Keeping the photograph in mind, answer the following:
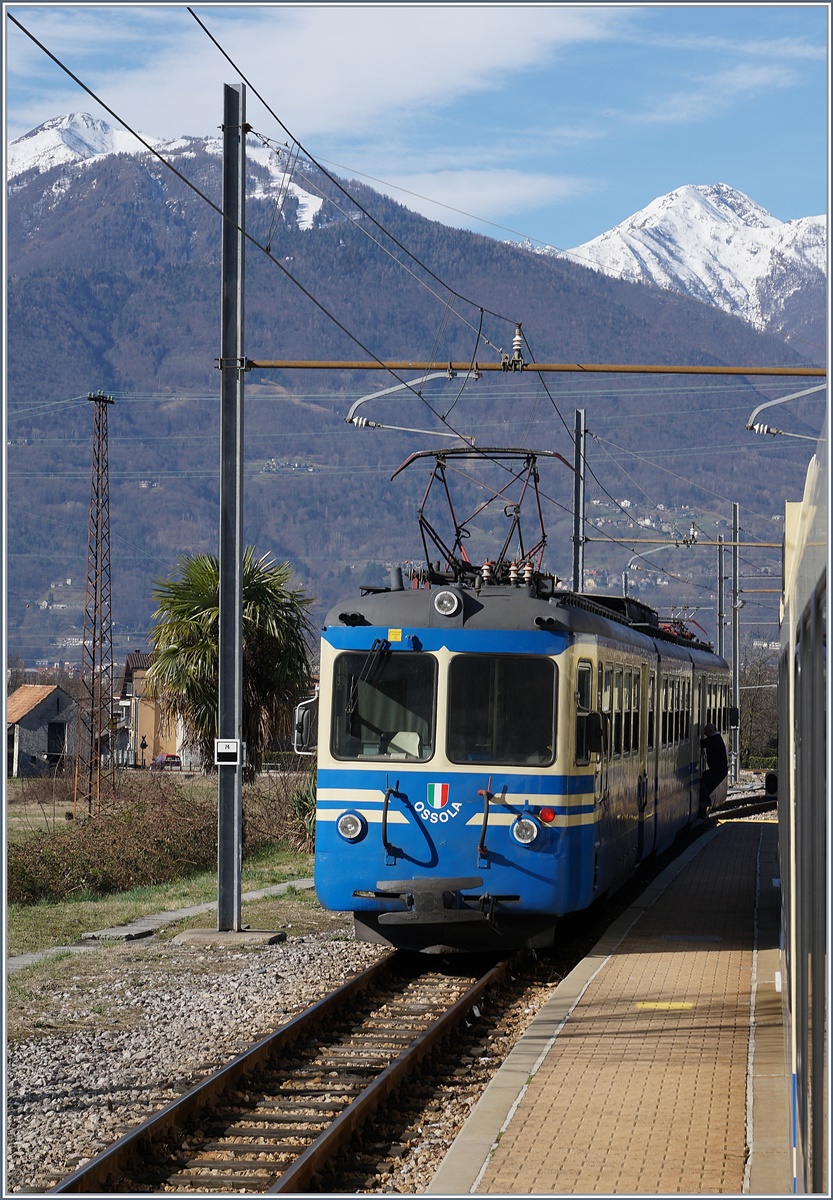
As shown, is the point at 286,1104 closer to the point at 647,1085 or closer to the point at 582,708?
the point at 647,1085

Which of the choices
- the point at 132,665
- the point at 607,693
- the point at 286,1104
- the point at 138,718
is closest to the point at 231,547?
the point at 607,693

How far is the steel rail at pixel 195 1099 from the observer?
7.69m

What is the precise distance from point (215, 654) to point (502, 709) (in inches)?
497

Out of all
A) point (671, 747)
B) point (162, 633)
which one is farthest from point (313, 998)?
point (162, 633)

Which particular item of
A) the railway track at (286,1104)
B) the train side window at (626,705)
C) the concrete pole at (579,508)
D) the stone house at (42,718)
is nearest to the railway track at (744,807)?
the concrete pole at (579,508)

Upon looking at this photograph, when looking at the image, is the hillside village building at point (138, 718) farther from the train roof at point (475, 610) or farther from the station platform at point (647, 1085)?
the station platform at point (647, 1085)

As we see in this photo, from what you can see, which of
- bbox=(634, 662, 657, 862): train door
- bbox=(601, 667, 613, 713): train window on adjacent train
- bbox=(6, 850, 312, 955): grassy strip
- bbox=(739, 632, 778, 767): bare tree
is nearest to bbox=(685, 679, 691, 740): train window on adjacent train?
bbox=(634, 662, 657, 862): train door

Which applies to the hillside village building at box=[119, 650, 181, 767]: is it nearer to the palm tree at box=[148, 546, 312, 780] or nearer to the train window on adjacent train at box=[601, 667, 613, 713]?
the palm tree at box=[148, 546, 312, 780]

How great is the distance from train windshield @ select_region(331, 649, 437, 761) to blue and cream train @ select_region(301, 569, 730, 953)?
0.01 m

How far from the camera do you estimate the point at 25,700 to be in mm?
99812

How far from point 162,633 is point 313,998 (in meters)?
14.4

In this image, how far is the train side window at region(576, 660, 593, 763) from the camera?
13984 millimetres

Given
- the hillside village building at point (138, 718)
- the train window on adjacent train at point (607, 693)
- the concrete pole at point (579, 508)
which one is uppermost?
the concrete pole at point (579, 508)

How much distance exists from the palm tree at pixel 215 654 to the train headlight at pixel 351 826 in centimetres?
1242
